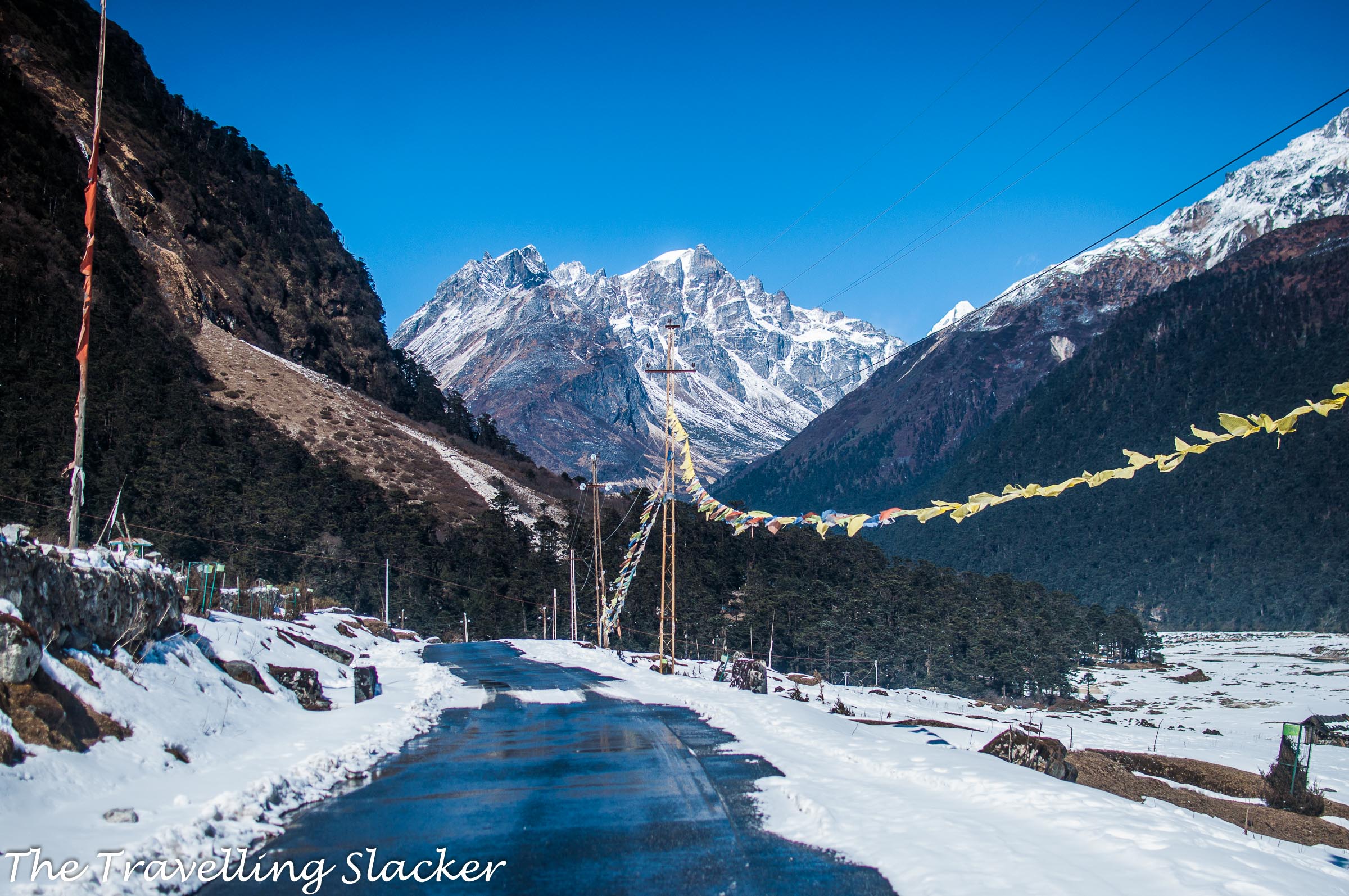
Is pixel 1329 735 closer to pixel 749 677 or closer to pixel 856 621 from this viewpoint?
pixel 749 677

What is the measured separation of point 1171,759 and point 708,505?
12.5 meters

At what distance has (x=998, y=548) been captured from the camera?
192 m

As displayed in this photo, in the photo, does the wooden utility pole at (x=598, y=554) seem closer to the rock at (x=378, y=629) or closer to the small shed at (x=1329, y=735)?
the rock at (x=378, y=629)

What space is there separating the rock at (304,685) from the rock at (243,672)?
948 mm

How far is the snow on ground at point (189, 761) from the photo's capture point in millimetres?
7559

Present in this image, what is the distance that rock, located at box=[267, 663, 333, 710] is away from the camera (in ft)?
A: 55.9

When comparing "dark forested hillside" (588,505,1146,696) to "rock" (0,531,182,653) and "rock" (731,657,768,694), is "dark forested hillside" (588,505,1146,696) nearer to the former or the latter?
"rock" (731,657,768,694)

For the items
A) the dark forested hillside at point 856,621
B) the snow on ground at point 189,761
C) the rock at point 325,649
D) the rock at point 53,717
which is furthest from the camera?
the dark forested hillside at point 856,621

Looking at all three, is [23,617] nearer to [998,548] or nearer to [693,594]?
[693,594]

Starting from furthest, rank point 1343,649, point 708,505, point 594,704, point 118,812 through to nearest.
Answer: point 1343,649, point 708,505, point 594,704, point 118,812

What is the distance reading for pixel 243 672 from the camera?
15773 millimetres

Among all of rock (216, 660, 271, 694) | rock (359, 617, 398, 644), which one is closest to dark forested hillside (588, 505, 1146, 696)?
rock (359, 617, 398, 644)

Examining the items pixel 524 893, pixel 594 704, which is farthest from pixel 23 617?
pixel 594 704

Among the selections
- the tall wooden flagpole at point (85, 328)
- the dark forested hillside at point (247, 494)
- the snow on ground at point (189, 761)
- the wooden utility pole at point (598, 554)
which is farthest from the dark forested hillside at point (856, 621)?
the tall wooden flagpole at point (85, 328)
